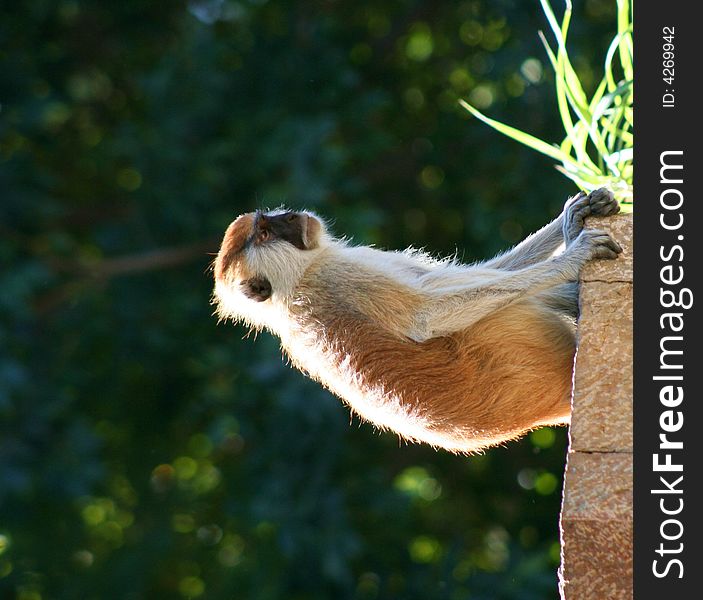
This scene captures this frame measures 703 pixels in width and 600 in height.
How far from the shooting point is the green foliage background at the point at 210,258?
290 inches

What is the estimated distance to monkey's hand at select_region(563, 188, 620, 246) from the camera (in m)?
3.24

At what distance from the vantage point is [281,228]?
4.10 meters

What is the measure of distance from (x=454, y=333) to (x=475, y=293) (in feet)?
0.45

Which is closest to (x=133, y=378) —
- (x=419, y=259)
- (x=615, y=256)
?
(x=419, y=259)

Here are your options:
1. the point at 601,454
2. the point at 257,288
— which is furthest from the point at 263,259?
the point at 601,454

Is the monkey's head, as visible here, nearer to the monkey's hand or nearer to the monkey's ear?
the monkey's ear

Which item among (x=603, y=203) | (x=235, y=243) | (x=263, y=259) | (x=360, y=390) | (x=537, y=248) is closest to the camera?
(x=603, y=203)

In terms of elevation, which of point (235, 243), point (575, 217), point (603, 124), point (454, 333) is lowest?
point (454, 333)

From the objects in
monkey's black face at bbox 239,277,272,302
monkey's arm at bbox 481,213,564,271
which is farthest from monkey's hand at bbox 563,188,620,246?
monkey's black face at bbox 239,277,272,302

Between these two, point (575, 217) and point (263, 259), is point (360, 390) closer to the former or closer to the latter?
point (263, 259)

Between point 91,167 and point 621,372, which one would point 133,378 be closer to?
point 91,167

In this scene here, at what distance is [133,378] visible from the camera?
358 inches

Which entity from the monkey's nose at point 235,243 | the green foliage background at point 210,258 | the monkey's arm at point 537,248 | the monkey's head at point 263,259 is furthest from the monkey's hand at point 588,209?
the green foliage background at point 210,258
